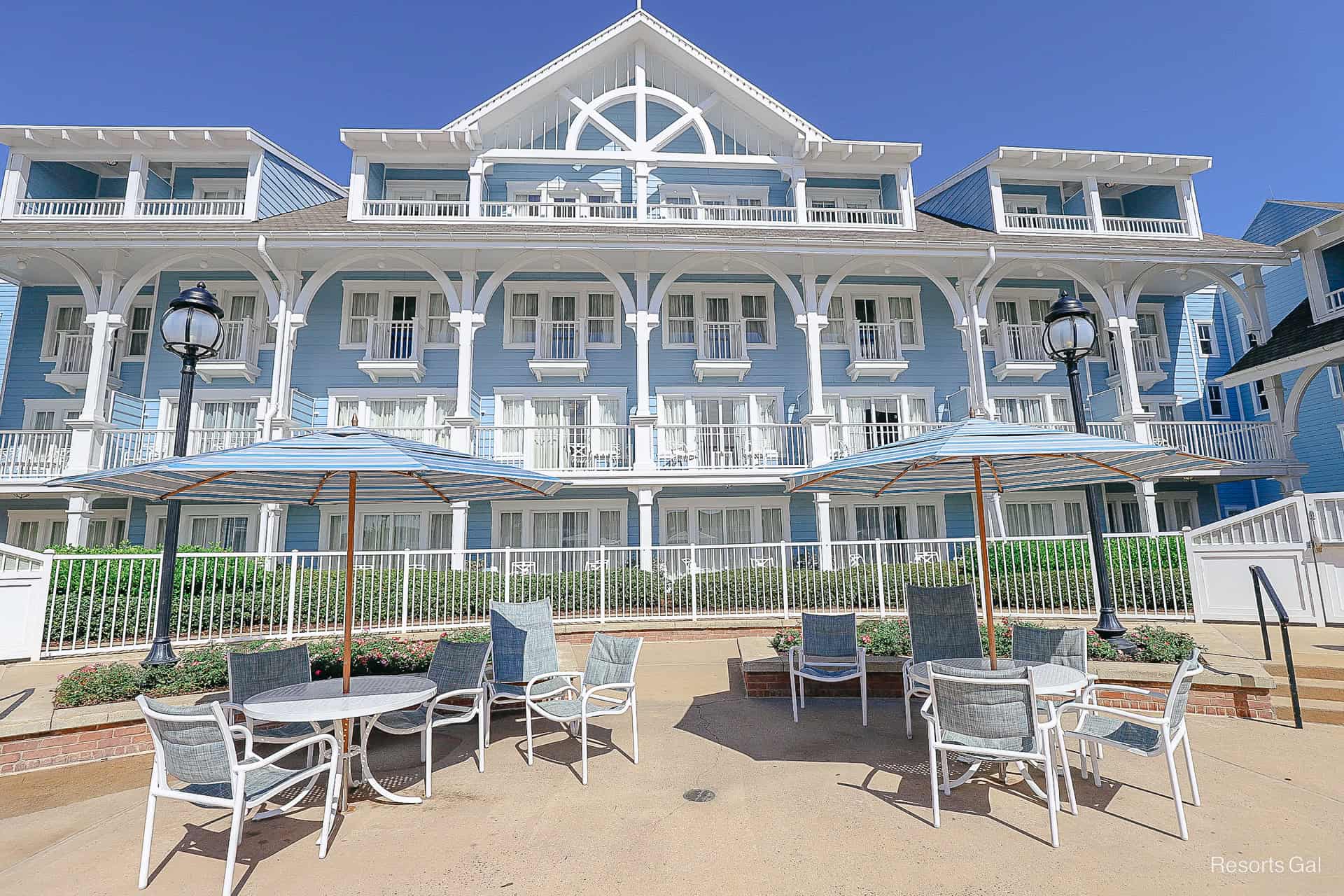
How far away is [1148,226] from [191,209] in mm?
25770

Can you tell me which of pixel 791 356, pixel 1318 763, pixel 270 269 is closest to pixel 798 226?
pixel 791 356

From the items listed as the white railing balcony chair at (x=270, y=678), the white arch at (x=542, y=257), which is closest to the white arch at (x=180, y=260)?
the white arch at (x=542, y=257)

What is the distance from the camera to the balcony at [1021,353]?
16953 millimetres

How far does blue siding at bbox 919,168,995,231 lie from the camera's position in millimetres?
18125

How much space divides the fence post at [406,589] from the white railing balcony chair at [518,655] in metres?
3.81

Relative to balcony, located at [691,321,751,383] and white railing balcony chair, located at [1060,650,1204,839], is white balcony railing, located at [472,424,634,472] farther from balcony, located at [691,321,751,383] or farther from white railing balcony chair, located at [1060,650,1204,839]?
white railing balcony chair, located at [1060,650,1204,839]

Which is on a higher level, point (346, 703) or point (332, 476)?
point (332, 476)

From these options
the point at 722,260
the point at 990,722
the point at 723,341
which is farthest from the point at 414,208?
the point at 990,722

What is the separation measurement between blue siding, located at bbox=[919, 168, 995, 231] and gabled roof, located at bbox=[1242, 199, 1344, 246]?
6.75 m

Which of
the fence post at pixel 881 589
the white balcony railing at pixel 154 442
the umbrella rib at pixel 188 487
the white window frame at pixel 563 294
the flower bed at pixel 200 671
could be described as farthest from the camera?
the white window frame at pixel 563 294

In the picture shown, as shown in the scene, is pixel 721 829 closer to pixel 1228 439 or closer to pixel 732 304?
pixel 732 304

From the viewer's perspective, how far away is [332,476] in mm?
5906

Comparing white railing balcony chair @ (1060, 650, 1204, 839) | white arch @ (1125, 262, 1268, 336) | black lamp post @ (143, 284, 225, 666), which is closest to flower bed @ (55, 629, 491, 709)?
black lamp post @ (143, 284, 225, 666)

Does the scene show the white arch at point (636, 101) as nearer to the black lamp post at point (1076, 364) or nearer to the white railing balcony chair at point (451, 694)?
the black lamp post at point (1076, 364)
